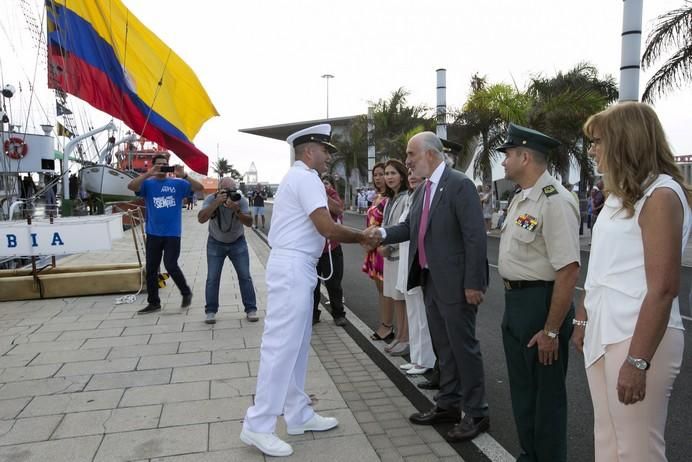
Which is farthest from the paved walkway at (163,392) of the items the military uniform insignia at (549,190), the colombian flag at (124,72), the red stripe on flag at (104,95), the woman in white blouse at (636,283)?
the colombian flag at (124,72)

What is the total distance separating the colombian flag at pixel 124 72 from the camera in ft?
24.7

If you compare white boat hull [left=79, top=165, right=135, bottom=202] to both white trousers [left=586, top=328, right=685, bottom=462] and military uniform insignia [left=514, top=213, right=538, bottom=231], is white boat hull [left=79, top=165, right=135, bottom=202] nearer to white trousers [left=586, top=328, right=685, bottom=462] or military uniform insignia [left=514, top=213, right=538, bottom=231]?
military uniform insignia [left=514, top=213, right=538, bottom=231]

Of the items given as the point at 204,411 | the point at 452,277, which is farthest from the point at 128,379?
the point at 452,277

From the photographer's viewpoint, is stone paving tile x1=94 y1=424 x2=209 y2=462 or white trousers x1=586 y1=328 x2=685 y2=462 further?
stone paving tile x1=94 y1=424 x2=209 y2=462

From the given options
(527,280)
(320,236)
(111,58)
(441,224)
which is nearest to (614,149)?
(527,280)

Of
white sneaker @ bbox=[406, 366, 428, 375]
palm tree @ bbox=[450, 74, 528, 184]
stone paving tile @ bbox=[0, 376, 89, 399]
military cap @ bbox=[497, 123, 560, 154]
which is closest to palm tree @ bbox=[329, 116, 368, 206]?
palm tree @ bbox=[450, 74, 528, 184]

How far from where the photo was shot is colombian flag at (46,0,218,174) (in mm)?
7535

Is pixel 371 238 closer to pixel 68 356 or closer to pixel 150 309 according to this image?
pixel 68 356

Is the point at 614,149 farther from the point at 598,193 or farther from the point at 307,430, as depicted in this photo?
the point at 598,193

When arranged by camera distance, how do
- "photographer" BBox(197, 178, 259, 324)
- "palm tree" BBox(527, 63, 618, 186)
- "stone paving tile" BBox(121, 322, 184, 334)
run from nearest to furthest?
"stone paving tile" BBox(121, 322, 184, 334), "photographer" BBox(197, 178, 259, 324), "palm tree" BBox(527, 63, 618, 186)

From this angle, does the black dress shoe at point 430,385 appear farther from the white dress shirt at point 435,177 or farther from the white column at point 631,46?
the white column at point 631,46

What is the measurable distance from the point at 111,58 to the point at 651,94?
12.0 m

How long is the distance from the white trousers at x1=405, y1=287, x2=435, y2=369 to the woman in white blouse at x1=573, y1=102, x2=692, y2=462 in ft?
8.34

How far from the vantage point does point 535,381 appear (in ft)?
9.29
